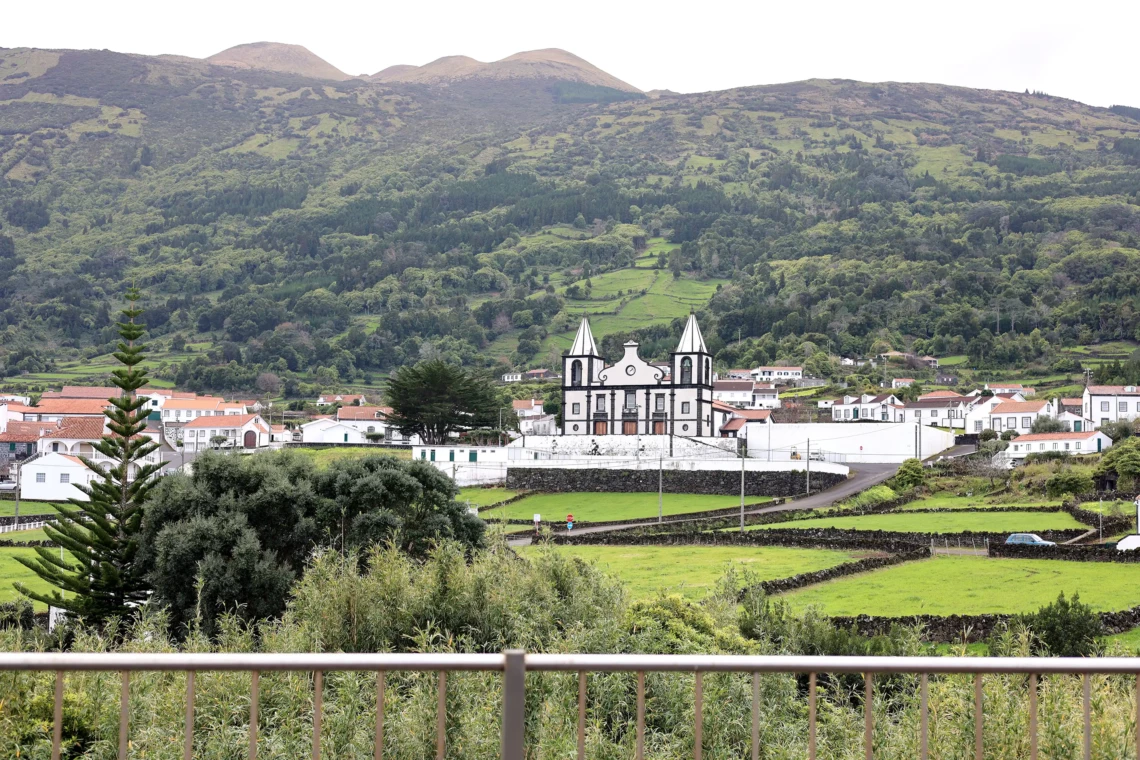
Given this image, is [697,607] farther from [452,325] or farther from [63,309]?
[63,309]

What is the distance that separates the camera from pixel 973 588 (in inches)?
1053

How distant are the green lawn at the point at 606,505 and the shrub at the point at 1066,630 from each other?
3021 cm

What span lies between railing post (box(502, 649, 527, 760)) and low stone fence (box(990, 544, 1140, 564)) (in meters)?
29.3

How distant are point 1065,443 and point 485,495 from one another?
99.8 feet

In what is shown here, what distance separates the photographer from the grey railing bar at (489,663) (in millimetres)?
4453

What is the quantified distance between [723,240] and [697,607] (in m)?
175

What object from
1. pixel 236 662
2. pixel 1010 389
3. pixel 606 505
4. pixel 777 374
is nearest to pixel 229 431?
pixel 606 505

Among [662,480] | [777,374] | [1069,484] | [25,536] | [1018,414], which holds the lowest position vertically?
[25,536]

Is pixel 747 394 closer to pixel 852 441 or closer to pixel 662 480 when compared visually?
pixel 852 441

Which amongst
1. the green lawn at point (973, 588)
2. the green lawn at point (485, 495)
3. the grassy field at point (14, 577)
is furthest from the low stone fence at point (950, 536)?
the grassy field at point (14, 577)

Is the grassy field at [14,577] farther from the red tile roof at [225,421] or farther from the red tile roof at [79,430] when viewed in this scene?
the red tile roof at [225,421]

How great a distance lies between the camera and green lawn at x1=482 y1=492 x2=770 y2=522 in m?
50.0

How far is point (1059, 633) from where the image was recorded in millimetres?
18297

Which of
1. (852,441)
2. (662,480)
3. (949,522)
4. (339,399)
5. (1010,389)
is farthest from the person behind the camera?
(339,399)
